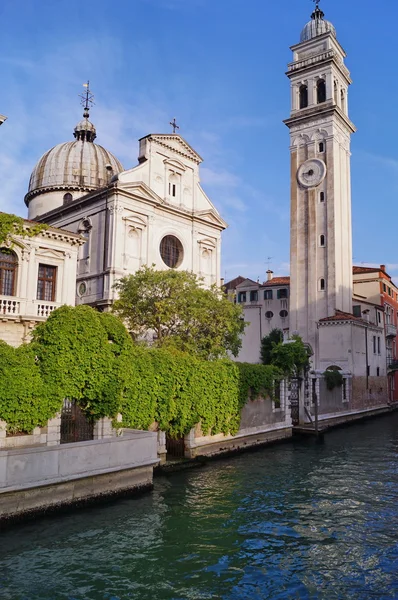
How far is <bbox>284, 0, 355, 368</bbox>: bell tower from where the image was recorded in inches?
1903

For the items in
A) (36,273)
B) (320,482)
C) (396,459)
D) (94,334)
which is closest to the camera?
(94,334)

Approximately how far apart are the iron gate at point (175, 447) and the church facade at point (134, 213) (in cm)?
1172

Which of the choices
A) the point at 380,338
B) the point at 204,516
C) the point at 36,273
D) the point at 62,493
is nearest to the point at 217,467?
the point at 204,516

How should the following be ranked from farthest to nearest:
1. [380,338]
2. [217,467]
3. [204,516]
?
[380,338] < [217,467] < [204,516]

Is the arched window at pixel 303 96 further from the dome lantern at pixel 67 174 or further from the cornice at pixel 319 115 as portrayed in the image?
the dome lantern at pixel 67 174

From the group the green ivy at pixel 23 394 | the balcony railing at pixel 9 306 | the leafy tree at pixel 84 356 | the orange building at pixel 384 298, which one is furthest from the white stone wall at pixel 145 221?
the orange building at pixel 384 298

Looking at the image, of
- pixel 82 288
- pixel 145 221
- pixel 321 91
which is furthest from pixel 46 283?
pixel 321 91

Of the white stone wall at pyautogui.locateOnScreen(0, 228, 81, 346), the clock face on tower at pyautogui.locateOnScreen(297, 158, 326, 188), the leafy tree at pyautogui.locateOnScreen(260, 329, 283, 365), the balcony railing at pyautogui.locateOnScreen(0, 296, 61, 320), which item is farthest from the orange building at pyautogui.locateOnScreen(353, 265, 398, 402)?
the balcony railing at pyautogui.locateOnScreen(0, 296, 61, 320)

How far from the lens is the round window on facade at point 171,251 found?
128 feet

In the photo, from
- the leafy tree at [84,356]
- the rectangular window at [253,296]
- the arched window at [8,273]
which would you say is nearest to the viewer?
the leafy tree at [84,356]

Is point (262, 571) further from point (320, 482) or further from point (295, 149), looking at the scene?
point (295, 149)

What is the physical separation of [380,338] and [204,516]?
41.2 m

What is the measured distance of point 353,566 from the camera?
10875mm

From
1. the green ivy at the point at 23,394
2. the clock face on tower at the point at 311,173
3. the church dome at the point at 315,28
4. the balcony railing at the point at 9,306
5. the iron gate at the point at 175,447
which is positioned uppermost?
the church dome at the point at 315,28
